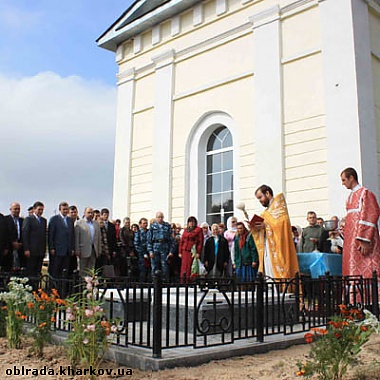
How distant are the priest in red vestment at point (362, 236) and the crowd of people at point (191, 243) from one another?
0.01m

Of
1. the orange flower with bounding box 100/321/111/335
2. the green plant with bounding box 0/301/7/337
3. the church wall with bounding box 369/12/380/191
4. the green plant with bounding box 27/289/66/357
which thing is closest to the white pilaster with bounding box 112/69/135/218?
the church wall with bounding box 369/12/380/191

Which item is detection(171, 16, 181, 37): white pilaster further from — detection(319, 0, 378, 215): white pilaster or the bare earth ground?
the bare earth ground

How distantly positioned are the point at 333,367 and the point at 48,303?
2875 mm

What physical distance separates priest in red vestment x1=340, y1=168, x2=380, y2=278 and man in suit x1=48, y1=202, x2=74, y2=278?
4890 millimetres

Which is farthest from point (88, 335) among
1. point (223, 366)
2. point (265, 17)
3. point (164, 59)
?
point (164, 59)

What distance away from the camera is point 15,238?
9.29 meters

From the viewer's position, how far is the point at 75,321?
448 centimetres

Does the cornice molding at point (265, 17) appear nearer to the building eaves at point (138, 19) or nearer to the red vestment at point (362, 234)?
the building eaves at point (138, 19)

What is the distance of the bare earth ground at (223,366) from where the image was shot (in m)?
4.25

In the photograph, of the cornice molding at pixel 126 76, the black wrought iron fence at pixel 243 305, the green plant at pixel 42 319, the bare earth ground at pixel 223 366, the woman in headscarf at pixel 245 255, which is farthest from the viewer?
the cornice molding at pixel 126 76

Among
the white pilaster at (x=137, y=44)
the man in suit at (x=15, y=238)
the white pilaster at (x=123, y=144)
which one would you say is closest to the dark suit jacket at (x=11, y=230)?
the man in suit at (x=15, y=238)

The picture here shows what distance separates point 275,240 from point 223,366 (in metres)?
3.18

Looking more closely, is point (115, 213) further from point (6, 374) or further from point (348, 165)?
point (6, 374)

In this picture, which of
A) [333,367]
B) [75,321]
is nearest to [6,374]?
[75,321]
